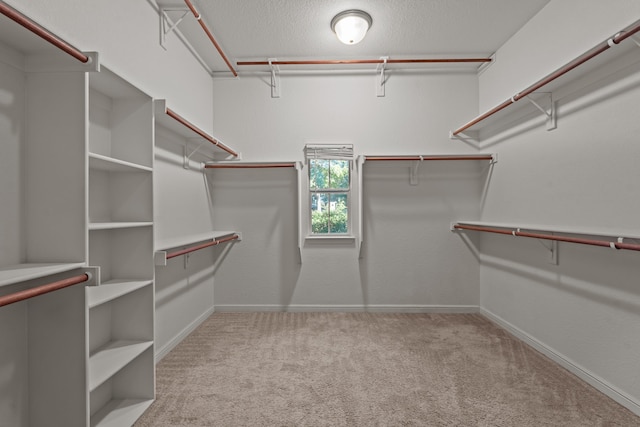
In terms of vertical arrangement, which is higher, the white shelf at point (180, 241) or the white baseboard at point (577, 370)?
the white shelf at point (180, 241)

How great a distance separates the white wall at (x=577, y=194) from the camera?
1906mm

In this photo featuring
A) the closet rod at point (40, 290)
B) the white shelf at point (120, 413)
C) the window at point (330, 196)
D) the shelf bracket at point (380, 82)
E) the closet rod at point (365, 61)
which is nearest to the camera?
the closet rod at point (40, 290)

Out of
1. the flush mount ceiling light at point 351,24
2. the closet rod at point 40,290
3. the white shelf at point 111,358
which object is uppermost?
the flush mount ceiling light at point 351,24

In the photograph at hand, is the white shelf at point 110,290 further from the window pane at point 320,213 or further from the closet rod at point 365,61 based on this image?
the closet rod at point 365,61

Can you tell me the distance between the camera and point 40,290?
1.11 m

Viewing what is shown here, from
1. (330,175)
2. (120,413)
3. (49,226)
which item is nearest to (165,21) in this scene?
(49,226)

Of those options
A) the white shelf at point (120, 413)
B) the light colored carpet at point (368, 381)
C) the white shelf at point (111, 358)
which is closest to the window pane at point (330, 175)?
the light colored carpet at point (368, 381)

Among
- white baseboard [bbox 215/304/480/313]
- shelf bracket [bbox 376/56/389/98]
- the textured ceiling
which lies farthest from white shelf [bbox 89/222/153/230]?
shelf bracket [bbox 376/56/389/98]

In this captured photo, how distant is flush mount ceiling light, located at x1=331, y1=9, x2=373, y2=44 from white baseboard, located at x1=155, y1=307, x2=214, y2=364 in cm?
304

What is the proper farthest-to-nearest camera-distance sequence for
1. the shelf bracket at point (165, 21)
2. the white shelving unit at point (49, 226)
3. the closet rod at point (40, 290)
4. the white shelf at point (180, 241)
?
the shelf bracket at point (165, 21)
the white shelf at point (180, 241)
the white shelving unit at point (49, 226)
the closet rod at point (40, 290)

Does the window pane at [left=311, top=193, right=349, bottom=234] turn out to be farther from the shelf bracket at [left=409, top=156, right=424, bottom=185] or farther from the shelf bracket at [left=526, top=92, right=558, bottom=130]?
the shelf bracket at [left=526, top=92, right=558, bottom=130]

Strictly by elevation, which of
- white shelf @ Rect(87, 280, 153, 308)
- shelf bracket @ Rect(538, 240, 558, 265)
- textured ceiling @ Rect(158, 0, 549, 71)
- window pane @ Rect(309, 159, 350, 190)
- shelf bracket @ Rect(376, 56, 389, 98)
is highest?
textured ceiling @ Rect(158, 0, 549, 71)

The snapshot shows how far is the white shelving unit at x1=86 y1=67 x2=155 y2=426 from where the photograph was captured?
1.80 meters

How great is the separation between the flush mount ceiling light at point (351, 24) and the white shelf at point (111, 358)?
278 cm
